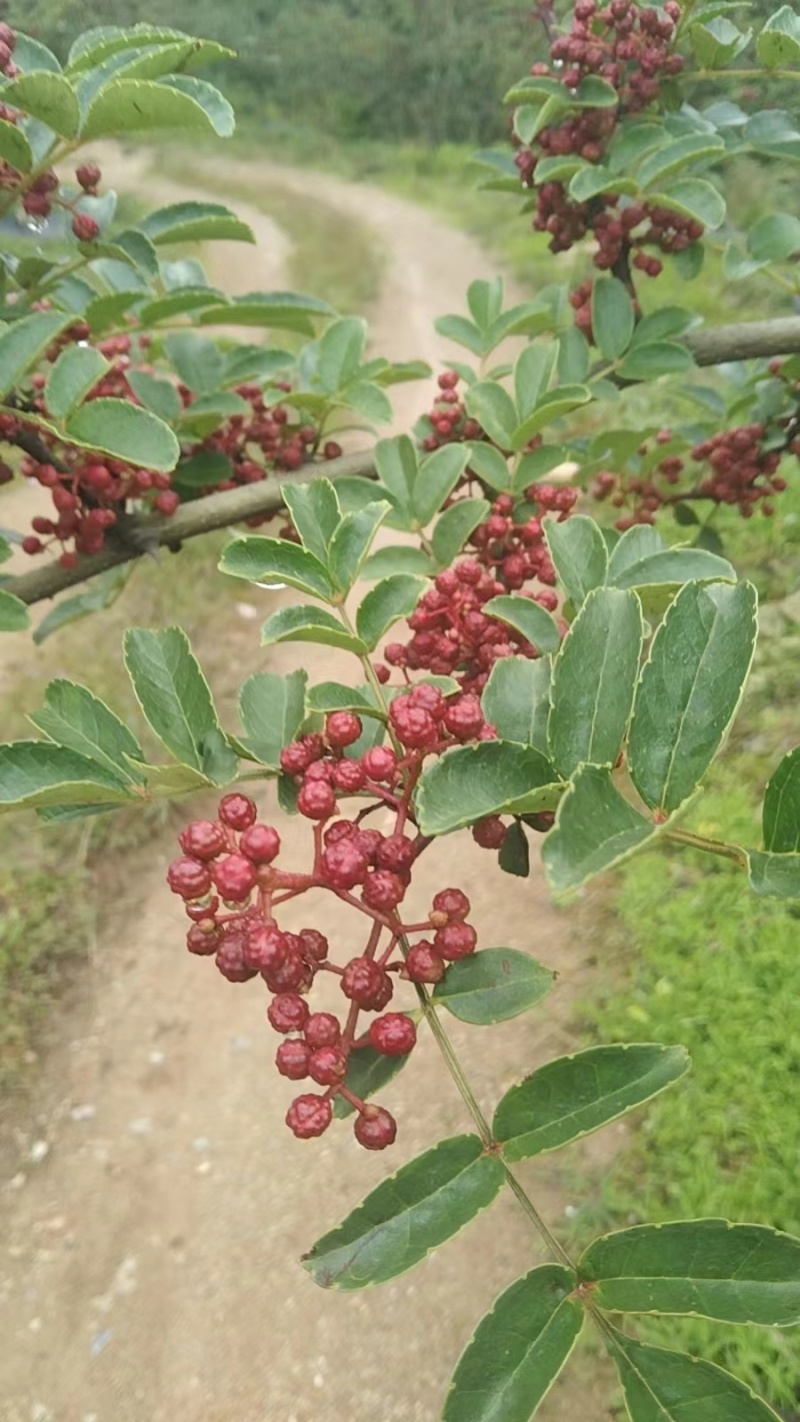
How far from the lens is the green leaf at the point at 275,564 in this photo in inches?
36.7

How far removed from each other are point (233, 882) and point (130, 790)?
0.16m

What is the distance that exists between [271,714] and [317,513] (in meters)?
0.21

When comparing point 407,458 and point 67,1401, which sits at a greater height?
point 407,458

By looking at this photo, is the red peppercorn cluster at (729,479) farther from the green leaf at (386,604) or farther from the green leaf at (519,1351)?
the green leaf at (519,1351)

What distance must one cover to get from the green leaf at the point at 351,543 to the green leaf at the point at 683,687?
35 centimetres

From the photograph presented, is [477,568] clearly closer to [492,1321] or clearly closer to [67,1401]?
[492,1321]

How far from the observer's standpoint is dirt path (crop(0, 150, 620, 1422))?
8.69 feet

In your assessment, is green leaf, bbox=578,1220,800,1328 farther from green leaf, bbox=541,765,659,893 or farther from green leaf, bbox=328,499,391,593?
green leaf, bbox=328,499,391,593

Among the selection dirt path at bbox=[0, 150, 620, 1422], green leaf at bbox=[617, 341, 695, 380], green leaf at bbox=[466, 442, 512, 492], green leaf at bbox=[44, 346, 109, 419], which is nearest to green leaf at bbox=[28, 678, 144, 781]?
green leaf at bbox=[44, 346, 109, 419]

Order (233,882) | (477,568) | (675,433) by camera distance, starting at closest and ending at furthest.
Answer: (233,882)
(477,568)
(675,433)

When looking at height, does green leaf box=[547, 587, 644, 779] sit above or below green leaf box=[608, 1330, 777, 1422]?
above

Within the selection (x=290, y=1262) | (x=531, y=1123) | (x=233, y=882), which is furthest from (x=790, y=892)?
(x=290, y=1262)

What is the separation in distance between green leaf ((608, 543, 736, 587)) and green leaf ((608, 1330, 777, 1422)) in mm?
587

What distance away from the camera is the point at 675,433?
2.15 metres
